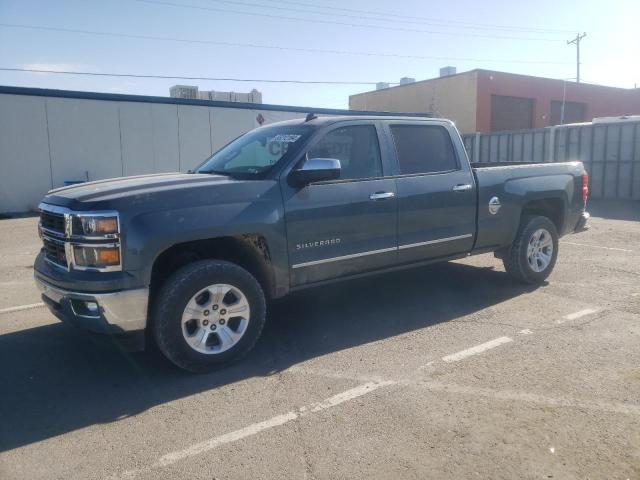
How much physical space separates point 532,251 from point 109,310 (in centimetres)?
487

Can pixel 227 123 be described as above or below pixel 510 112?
below

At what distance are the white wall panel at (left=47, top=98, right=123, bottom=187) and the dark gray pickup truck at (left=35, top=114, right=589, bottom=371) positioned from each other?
14.6 meters

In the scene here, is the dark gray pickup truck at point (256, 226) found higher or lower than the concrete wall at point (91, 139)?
lower

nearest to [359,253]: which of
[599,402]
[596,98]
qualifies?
[599,402]

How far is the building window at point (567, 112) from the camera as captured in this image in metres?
33.3

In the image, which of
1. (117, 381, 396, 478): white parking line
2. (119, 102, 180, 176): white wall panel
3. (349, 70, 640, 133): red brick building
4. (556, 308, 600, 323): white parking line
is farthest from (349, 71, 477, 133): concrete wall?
(117, 381, 396, 478): white parking line

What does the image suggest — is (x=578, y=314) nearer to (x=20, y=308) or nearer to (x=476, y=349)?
(x=476, y=349)

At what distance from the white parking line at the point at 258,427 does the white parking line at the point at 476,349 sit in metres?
0.70

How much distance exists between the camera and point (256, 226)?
416 centimetres

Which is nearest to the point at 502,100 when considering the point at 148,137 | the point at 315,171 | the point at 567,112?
the point at 567,112

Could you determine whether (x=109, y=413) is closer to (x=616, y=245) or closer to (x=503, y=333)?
(x=503, y=333)

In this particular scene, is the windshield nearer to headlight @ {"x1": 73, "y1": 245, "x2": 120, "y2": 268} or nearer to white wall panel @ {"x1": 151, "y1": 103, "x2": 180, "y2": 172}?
headlight @ {"x1": 73, "y1": 245, "x2": 120, "y2": 268}

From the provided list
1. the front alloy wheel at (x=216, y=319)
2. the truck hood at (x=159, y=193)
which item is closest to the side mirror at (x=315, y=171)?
the truck hood at (x=159, y=193)

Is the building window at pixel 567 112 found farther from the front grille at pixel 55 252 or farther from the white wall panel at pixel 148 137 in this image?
the front grille at pixel 55 252
